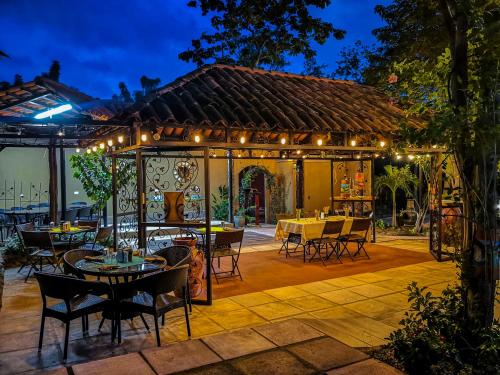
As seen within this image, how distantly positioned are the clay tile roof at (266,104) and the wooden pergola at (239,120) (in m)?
0.01

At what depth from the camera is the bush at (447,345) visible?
116 inches

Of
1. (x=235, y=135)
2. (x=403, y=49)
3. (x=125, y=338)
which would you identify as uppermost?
(x=403, y=49)

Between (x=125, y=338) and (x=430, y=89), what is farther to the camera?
(x=125, y=338)

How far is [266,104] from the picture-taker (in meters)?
7.42

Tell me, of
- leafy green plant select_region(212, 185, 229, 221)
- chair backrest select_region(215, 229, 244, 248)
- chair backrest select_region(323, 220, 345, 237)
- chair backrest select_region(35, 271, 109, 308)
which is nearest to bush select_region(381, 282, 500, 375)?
chair backrest select_region(35, 271, 109, 308)

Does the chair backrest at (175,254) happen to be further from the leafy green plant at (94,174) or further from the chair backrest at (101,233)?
the leafy green plant at (94,174)

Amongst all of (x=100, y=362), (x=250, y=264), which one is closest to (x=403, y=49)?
(x=250, y=264)

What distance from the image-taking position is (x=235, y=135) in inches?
269

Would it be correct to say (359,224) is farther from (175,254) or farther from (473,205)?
(473,205)

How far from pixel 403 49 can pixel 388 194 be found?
882 cm

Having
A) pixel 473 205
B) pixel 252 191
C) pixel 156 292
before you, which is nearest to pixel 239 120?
pixel 156 292

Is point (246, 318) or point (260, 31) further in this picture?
point (260, 31)

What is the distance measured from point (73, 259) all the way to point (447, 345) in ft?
13.5

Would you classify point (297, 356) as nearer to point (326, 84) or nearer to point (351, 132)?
point (351, 132)
